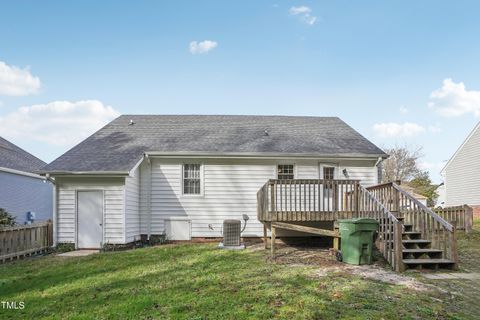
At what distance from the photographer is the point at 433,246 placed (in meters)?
8.44

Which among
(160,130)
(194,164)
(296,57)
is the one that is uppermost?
(296,57)

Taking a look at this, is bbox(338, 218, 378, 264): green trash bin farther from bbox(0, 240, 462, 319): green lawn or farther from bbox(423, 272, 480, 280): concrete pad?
bbox(423, 272, 480, 280): concrete pad

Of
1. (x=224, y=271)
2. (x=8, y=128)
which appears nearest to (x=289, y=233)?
(x=224, y=271)

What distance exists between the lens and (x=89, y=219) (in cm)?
1161

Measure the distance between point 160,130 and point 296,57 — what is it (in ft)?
24.0

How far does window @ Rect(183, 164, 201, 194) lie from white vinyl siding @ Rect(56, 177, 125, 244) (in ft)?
7.50

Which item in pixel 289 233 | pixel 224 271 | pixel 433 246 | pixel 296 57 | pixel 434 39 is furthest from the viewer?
pixel 296 57

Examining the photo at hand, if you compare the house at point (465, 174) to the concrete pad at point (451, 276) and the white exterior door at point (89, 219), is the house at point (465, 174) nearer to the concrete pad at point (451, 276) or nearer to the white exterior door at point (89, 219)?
the concrete pad at point (451, 276)

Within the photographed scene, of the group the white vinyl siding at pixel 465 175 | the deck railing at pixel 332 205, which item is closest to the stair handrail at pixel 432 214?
the deck railing at pixel 332 205

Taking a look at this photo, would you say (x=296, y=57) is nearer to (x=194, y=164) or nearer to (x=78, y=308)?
(x=194, y=164)

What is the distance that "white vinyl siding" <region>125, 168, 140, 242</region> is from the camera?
11.6 metres

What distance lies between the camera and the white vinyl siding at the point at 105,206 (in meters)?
11.4

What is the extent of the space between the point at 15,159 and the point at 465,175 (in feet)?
87.1

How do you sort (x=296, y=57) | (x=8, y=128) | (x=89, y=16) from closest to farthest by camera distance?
1. (x=89, y=16)
2. (x=296, y=57)
3. (x=8, y=128)
